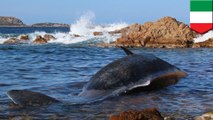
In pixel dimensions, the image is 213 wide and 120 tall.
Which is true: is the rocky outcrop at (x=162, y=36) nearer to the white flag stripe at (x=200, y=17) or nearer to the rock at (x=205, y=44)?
the rock at (x=205, y=44)

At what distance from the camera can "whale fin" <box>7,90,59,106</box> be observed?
656 centimetres

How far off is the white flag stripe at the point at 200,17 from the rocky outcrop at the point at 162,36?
10.8 meters

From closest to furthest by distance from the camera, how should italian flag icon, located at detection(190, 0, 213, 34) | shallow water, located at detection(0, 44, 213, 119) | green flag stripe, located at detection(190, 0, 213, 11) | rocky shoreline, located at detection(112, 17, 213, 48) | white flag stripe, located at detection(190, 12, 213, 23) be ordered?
1. shallow water, located at detection(0, 44, 213, 119)
2. white flag stripe, located at detection(190, 12, 213, 23)
3. italian flag icon, located at detection(190, 0, 213, 34)
4. green flag stripe, located at detection(190, 0, 213, 11)
5. rocky shoreline, located at detection(112, 17, 213, 48)

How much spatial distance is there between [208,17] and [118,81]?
1066 centimetres

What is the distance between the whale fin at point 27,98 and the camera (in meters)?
6.56

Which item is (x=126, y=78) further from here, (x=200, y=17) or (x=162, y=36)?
(x=162, y=36)

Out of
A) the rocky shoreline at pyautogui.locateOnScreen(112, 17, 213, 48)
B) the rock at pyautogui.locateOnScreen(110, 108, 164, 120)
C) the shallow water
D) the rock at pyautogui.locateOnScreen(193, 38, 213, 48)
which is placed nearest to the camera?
the rock at pyautogui.locateOnScreen(110, 108, 164, 120)

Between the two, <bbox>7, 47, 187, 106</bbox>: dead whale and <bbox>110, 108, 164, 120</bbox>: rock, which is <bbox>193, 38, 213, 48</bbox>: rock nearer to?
<bbox>7, 47, 187, 106</bbox>: dead whale

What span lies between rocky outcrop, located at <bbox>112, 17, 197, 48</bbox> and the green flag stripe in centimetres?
991

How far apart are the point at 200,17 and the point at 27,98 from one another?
11728 mm

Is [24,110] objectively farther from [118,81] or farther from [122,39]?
[122,39]

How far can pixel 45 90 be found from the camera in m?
8.92

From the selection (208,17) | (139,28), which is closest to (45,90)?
(208,17)

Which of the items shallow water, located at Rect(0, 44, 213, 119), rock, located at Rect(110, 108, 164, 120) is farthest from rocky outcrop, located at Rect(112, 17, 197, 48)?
rock, located at Rect(110, 108, 164, 120)
